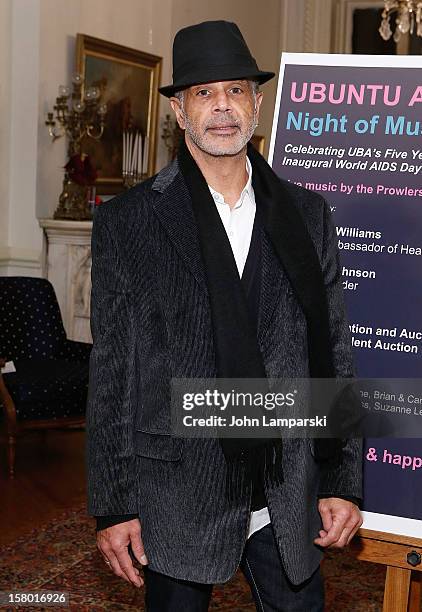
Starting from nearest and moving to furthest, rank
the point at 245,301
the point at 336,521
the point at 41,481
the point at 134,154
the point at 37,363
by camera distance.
Answer: the point at 245,301, the point at 336,521, the point at 41,481, the point at 37,363, the point at 134,154

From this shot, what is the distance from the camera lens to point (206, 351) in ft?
6.52

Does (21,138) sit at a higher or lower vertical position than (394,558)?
higher

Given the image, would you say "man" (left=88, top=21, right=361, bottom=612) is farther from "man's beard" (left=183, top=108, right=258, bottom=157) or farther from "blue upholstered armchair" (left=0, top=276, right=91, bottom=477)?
"blue upholstered armchair" (left=0, top=276, right=91, bottom=477)

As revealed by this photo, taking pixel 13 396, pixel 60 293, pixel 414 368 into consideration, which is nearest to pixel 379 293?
pixel 414 368

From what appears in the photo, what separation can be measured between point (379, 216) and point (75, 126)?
456 cm

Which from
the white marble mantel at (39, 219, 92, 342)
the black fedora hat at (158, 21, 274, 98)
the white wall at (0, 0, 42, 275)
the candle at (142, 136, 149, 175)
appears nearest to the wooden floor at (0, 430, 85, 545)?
the white marble mantel at (39, 219, 92, 342)

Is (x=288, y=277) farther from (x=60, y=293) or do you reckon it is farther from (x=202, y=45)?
(x=60, y=293)

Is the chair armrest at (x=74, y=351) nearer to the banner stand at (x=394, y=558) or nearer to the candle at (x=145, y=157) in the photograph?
the candle at (x=145, y=157)

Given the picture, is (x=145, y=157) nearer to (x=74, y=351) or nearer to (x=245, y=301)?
(x=74, y=351)

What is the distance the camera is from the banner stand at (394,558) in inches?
104

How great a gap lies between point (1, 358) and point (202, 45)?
4.04 m

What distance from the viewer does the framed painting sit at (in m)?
7.24

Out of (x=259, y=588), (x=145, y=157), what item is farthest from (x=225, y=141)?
(x=145, y=157)

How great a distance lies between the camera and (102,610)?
3691 mm
